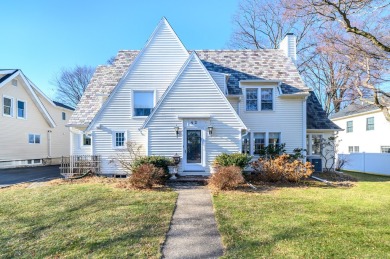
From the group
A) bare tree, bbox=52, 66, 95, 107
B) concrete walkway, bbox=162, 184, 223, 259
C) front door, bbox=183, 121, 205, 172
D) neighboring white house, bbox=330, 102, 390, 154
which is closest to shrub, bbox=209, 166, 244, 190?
concrete walkway, bbox=162, 184, 223, 259

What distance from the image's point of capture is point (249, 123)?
14.0 m

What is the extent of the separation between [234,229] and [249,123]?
9.27 meters

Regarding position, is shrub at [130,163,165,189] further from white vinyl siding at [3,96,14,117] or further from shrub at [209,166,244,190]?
white vinyl siding at [3,96,14,117]

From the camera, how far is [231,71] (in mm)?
15266

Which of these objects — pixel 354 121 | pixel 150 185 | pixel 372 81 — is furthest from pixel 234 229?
pixel 354 121

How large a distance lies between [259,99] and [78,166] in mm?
10483

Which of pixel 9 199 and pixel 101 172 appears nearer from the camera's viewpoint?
pixel 9 199

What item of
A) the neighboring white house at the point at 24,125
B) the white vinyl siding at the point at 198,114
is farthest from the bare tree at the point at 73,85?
the white vinyl siding at the point at 198,114

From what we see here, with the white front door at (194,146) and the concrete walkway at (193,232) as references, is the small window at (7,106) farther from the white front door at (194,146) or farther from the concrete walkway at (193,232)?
the concrete walkway at (193,232)

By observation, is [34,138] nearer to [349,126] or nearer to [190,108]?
Result: [190,108]

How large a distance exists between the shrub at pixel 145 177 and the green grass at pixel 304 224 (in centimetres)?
271

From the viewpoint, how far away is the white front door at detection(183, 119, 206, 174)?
12008 millimetres

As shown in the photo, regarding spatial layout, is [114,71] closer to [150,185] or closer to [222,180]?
[150,185]

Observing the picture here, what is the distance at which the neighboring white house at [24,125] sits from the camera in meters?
18.2
